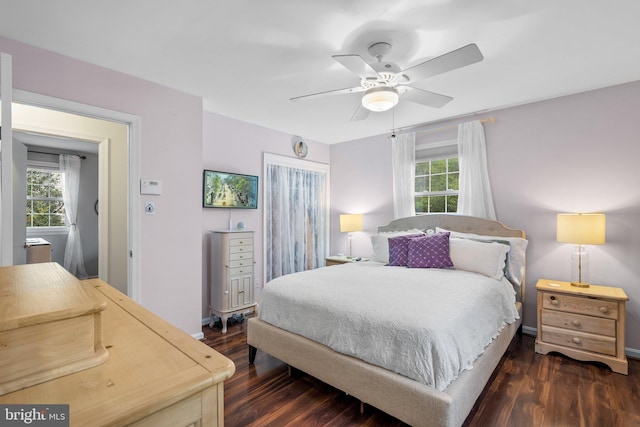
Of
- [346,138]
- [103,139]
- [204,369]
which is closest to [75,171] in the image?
[103,139]

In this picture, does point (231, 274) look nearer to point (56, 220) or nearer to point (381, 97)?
point (381, 97)

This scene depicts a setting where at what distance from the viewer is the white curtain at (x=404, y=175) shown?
161 inches

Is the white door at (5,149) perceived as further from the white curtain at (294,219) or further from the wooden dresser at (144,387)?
the white curtain at (294,219)

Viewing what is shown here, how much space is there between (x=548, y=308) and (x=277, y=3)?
324 centimetres

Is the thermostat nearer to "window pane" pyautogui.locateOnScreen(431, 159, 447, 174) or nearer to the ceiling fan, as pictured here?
the ceiling fan

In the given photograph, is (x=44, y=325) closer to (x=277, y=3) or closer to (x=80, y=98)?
(x=277, y=3)

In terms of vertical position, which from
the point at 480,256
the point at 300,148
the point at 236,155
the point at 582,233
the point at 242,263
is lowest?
the point at 242,263

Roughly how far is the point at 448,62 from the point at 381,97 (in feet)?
1.62

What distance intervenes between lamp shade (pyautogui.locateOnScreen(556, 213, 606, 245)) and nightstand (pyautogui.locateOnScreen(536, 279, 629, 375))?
17.3 inches

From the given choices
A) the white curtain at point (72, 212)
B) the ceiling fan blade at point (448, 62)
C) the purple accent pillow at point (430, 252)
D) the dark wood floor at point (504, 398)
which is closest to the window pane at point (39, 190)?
the white curtain at point (72, 212)

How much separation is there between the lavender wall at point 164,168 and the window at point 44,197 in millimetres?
4169

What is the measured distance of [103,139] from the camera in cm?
356

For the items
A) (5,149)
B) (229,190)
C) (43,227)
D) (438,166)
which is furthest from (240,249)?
(43,227)

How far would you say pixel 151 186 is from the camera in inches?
109
